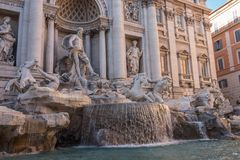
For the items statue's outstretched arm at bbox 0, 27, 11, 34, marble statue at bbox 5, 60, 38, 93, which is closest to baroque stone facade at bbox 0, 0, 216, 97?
statue's outstretched arm at bbox 0, 27, 11, 34

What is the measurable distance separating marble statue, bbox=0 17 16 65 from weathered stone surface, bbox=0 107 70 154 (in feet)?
22.0

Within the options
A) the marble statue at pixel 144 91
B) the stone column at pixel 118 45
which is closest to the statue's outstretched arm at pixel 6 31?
the stone column at pixel 118 45

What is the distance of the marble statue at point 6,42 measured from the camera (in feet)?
40.8

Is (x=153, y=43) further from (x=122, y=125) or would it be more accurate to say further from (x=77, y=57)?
(x=122, y=125)

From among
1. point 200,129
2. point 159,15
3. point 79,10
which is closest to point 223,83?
point 159,15

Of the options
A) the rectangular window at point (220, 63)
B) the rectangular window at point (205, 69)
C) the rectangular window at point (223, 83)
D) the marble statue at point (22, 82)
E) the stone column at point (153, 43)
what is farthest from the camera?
the rectangular window at point (220, 63)

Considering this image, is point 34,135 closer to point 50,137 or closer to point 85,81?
point 50,137

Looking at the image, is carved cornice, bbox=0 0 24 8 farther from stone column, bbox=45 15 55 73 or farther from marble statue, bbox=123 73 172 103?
marble statue, bbox=123 73 172 103

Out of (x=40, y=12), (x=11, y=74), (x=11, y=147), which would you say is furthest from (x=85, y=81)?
(x=11, y=147)

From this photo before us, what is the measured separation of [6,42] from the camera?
12.6 meters

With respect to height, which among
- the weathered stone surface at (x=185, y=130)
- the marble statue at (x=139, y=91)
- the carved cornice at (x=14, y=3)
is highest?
the carved cornice at (x=14, y=3)

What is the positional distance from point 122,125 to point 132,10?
37.4 feet

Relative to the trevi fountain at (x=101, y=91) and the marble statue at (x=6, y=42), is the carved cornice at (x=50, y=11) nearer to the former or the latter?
the trevi fountain at (x=101, y=91)

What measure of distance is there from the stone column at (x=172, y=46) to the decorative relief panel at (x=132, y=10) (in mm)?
2856
